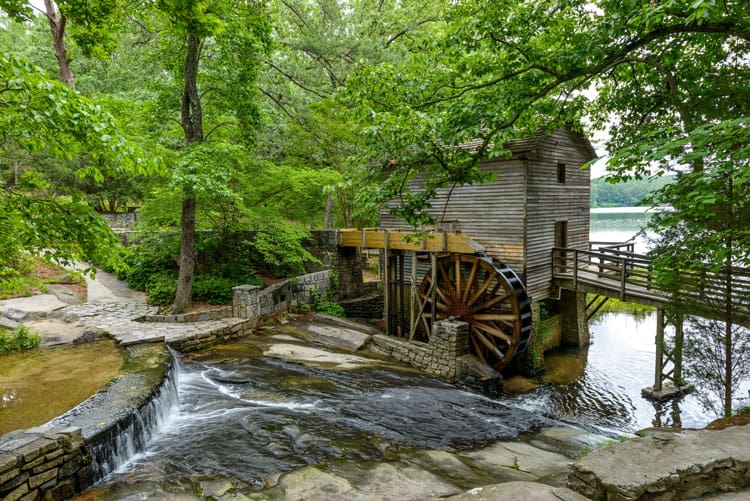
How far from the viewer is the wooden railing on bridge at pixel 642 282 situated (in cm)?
708

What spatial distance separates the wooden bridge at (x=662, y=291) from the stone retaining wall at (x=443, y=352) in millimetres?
3914

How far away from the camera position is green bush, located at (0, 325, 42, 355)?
8508 mm

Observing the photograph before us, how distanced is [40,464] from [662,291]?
11051mm

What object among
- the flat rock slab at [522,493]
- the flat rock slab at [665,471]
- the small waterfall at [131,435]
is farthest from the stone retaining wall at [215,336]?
the flat rock slab at [665,471]

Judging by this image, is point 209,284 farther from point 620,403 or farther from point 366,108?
point 620,403

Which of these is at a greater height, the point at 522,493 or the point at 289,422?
the point at 522,493

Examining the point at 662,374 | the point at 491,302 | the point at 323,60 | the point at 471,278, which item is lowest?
the point at 662,374

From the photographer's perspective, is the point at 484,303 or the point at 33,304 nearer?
the point at 33,304

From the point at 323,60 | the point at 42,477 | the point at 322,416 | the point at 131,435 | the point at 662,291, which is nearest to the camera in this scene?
the point at 42,477

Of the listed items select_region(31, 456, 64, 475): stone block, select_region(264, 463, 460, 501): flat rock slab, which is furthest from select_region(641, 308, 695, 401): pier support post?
select_region(31, 456, 64, 475): stone block

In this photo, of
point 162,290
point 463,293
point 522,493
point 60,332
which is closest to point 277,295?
point 162,290

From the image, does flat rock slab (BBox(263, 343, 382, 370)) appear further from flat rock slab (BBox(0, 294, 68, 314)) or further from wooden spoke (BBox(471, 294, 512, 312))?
flat rock slab (BBox(0, 294, 68, 314))

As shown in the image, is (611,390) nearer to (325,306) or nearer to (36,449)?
(325,306)

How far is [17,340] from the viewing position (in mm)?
8703
